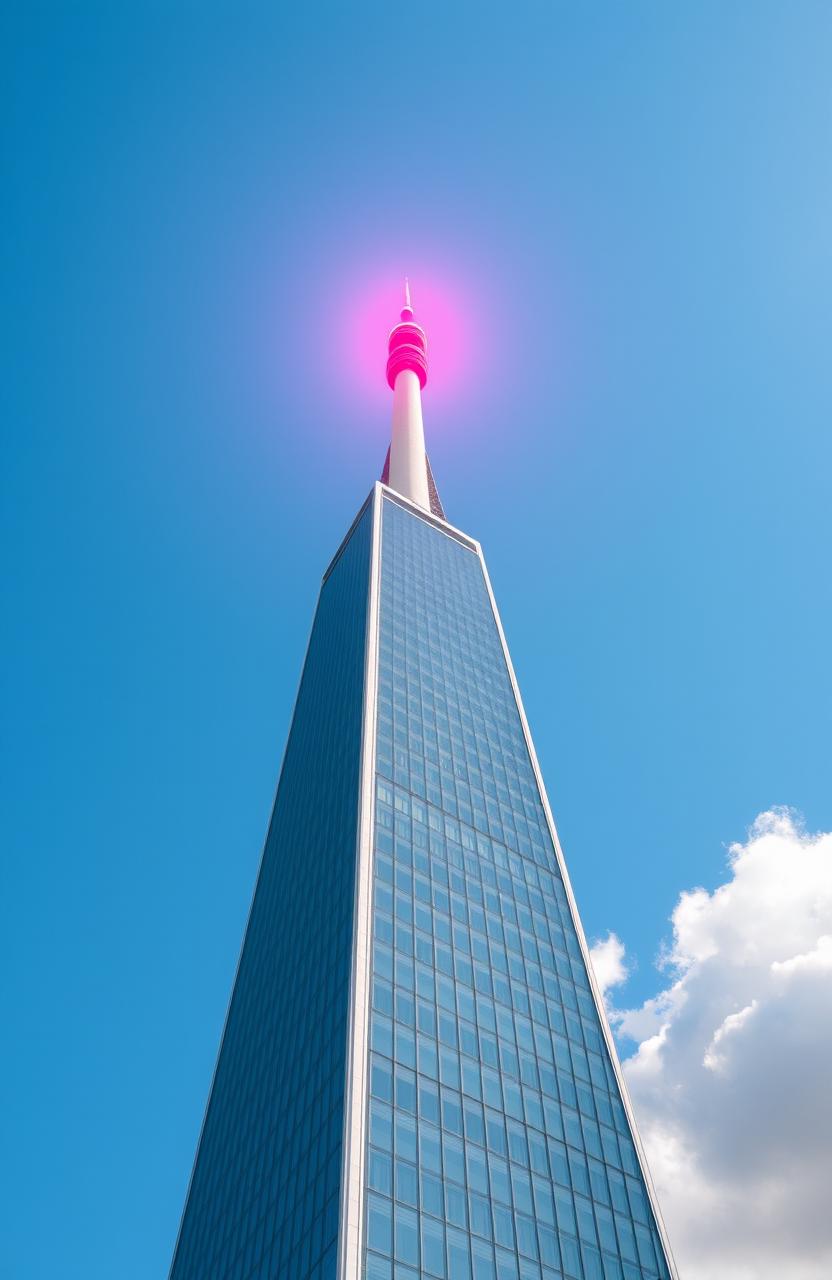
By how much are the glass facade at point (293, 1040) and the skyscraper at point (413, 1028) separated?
0.84ft

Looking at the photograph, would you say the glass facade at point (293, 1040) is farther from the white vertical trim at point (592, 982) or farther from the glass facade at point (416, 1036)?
the white vertical trim at point (592, 982)

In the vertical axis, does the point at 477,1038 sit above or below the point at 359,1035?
above

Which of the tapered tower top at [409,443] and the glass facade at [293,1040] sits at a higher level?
the tapered tower top at [409,443]

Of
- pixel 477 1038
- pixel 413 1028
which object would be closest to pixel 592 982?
pixel 477 1038

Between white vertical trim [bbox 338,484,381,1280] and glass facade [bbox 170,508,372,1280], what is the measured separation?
0.81 meters

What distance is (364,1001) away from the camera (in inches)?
2477

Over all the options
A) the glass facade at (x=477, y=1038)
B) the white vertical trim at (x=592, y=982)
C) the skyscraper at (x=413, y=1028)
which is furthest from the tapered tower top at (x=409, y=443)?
the glass facade at (x=477, y=1038)

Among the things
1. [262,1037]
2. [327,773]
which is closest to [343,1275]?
[262,1037]

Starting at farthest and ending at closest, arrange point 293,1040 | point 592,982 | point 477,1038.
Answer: point 592,982 < point 293,1040 < point 477,1038

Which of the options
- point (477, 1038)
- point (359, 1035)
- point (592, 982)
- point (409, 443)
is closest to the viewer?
point (359, 1035)

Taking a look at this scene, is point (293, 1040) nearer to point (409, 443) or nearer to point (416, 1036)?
point (416, 1036)

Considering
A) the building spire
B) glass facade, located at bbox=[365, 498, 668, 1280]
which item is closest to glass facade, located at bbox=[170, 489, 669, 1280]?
glass facade, located at bbox=[365, 498, 668, 1280]

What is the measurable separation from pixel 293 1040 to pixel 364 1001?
1149 centimetres

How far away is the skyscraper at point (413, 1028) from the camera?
54.9 metres
